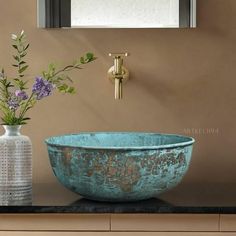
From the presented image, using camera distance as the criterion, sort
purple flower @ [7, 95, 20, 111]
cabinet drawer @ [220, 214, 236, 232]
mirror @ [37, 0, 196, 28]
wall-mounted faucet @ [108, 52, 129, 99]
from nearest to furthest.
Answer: cabinet drawer @ [220, 214, 236, 232] → purple flower @ [7, 95, 20, 111] → wall-mounted faucet @ [108, 52, 129, 99] → mirror @ [37, 0, 196, 28]

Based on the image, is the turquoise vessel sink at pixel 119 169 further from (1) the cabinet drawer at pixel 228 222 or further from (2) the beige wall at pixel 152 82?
(2) the beige wall at pixel 152 82

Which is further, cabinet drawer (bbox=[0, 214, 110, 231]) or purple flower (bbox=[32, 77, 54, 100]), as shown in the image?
purple flower (bbox=[32, 77, 54, 100])

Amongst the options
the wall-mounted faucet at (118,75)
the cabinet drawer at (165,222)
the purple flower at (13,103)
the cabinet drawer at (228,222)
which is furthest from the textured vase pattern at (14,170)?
the cabinet drawer at (228,222)

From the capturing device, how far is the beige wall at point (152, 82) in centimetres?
178

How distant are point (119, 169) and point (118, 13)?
66 centimetres

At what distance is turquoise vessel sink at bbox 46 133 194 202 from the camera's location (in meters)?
1.34

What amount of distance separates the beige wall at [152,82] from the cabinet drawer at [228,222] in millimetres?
470

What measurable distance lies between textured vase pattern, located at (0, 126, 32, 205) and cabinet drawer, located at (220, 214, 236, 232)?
0.48 m

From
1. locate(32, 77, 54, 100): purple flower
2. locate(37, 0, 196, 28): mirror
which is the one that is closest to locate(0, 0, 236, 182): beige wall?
locate(37, 0, 196, 28): mirror

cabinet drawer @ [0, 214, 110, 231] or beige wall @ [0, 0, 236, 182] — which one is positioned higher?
beige wall @ [0, 0, 236, 182]

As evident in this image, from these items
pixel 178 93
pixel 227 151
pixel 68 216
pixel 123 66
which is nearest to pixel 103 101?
pixel 123 66

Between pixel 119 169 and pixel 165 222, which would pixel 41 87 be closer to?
pixel 119 169

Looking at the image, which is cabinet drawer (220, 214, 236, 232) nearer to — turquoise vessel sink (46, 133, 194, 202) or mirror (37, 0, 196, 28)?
turquoise vessel sink (46, 133, 194, 202)

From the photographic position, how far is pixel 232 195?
1528 millimetres
